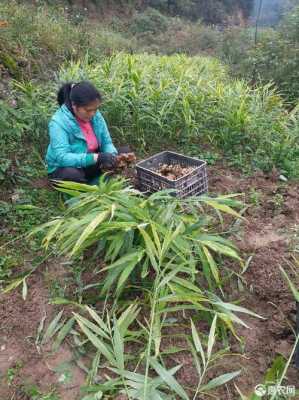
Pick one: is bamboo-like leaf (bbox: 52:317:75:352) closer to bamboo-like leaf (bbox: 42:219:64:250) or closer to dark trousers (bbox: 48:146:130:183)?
bamboo-like leaf (bbox: 42:219:64:250)

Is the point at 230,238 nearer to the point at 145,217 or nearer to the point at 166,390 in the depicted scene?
the point at 145,217

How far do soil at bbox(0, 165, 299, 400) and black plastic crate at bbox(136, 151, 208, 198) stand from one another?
1.36 ft

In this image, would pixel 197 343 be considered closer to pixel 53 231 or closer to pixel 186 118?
pixel 53 231

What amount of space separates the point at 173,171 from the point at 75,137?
749 mm

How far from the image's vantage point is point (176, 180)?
269 centimetres

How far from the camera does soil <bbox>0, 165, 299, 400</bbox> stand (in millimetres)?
1825

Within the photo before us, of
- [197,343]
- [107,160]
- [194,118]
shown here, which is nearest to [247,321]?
[197,343]

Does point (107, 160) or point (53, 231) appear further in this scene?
point (107, 160)

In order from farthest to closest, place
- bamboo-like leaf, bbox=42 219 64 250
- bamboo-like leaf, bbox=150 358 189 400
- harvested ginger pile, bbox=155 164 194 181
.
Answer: harvested ginger pile, bbox=155 164 194 181 → bamboo-like leaf, bbox=42 219 64 250 → bamboo-like leaf, bbox=150 358 189 400

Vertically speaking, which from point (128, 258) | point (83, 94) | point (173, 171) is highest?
point (83, 94)

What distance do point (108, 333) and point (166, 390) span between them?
371mm

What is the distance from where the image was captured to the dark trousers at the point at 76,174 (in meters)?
2.84

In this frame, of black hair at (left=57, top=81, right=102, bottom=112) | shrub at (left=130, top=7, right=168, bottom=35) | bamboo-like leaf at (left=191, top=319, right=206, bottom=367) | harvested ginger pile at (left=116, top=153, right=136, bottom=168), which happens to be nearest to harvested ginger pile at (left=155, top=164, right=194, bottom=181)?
harvested ginger pile at (left=116, top=153, right=136, bottom=168)

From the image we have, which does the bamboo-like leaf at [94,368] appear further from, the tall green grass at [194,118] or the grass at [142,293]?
the tall green grass at [194,118]
